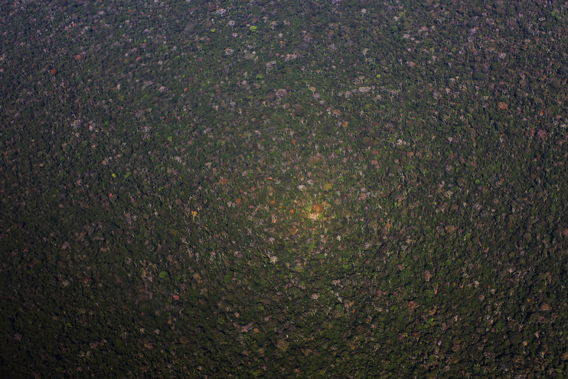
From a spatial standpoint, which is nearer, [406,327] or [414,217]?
[406,327]

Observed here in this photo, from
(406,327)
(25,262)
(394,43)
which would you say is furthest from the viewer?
(394,43)

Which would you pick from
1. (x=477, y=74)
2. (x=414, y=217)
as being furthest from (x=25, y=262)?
(x=477, y=74)

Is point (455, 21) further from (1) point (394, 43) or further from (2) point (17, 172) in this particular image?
(2) point (17, 172)

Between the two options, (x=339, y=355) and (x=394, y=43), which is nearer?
(x=339, y=355)

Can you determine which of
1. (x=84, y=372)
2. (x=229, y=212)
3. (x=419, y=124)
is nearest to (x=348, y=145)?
(x=419, y=124)

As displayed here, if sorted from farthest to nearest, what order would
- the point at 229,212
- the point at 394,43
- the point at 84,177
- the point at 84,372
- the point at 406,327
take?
the point at 394,43 < the point at 84,177 < the point at 229,212 < the point at 406,327 < the point at 84,372

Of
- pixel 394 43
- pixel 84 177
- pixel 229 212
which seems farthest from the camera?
pixel 394 43

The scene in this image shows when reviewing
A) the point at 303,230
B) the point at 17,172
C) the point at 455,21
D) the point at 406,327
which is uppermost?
the point at 17,172

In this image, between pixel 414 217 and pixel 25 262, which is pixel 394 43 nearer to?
pixel 414 217

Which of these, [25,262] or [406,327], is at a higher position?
[25,262]
